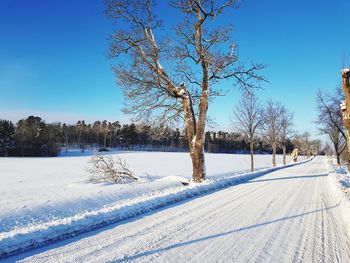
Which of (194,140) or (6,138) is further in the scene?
(6,138)

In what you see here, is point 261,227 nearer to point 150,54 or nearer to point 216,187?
point 216,187

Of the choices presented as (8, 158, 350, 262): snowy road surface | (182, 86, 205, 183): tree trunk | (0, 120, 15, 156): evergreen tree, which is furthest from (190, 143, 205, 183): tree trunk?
(0, 120, 15, 156): evergreen tree

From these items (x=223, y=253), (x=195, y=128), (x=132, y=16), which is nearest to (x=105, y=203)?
(x=195, y=128)

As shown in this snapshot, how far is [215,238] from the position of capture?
17.7 feet

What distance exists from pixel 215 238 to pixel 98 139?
12910 cm

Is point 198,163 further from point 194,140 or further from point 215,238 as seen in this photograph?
point 215,238

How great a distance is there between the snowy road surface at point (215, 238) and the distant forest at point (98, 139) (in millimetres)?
9395

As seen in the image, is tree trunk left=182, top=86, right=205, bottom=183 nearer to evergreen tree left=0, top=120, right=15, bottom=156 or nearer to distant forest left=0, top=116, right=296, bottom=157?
distant forest left=0, top=116, right=296, bottom=157

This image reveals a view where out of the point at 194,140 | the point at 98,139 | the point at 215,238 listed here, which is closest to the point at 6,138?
the point at 98,139

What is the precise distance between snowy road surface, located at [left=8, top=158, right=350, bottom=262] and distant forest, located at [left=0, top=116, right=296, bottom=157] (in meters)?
9.39

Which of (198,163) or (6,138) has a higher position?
(6,138)

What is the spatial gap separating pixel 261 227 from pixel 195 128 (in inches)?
368

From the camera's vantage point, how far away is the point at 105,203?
37.8 feet

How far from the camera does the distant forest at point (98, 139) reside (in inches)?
1401
